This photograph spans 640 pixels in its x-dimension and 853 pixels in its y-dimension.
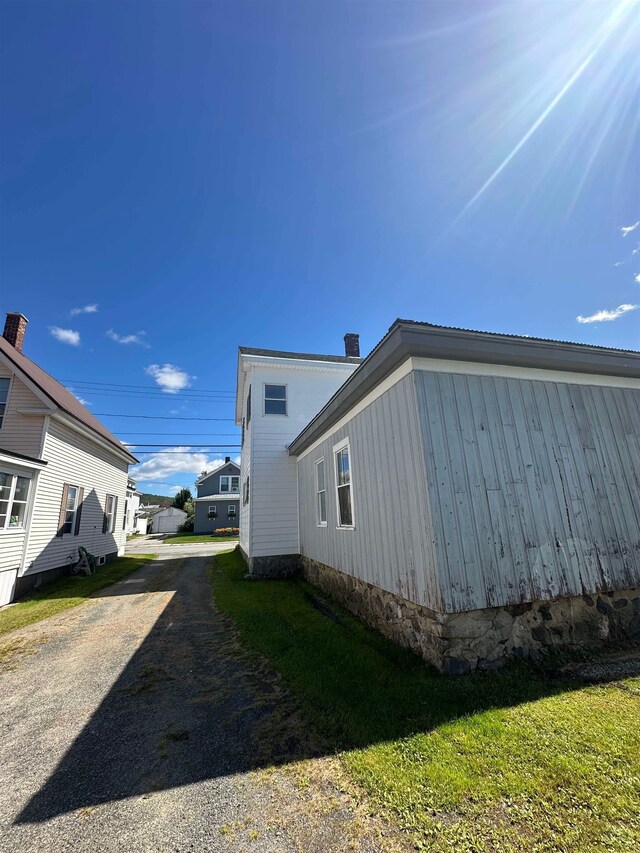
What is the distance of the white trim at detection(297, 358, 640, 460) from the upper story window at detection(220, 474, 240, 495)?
30217 millimetres

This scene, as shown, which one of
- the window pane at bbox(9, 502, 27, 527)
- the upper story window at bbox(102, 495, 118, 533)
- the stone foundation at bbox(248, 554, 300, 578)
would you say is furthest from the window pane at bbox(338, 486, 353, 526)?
the upper story window at bbox(102, 495, 118, 533)

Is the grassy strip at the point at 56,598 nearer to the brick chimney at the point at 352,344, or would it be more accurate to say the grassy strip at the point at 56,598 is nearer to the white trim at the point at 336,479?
the white trim at the point at 336,479

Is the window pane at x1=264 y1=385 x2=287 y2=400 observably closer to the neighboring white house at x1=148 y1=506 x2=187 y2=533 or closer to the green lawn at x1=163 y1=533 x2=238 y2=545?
the green lawn at x1=163 y1=533 x2=238 y2=545

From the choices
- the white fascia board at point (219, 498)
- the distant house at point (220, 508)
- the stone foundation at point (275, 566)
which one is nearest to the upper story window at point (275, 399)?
the stone foundation at point (275, 566)

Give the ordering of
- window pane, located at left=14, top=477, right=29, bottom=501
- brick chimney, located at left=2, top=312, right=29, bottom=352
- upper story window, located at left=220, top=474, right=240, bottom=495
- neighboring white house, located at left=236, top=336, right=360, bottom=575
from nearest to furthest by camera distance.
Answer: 1. window pane, located at left=14, top=477, right=29, bottom=501
2. neighboring white house, located at left=236, top=336, right=360, bottom=575
3. brick chimney, located at left=2, top=312, right=29, bottom=352
4. upper story window, located at left=220, top=474, right=240, bottom=495

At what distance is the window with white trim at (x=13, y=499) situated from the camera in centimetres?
827

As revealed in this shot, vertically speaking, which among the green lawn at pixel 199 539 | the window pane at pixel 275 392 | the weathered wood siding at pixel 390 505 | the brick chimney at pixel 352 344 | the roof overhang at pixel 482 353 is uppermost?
the brick chimney at pixel 352 344

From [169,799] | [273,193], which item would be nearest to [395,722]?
[169,799]

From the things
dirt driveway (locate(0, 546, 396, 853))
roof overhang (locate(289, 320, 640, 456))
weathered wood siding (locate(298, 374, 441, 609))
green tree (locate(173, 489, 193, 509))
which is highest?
green tree (locate(173, 489, 193, 509))

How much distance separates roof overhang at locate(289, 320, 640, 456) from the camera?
4044 millimetres

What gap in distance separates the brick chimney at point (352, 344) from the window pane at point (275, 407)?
3927 mm

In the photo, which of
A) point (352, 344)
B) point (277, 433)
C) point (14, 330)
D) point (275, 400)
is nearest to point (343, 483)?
point (277, 433)

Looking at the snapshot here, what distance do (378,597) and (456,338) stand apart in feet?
12.8

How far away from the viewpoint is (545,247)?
8312mm
